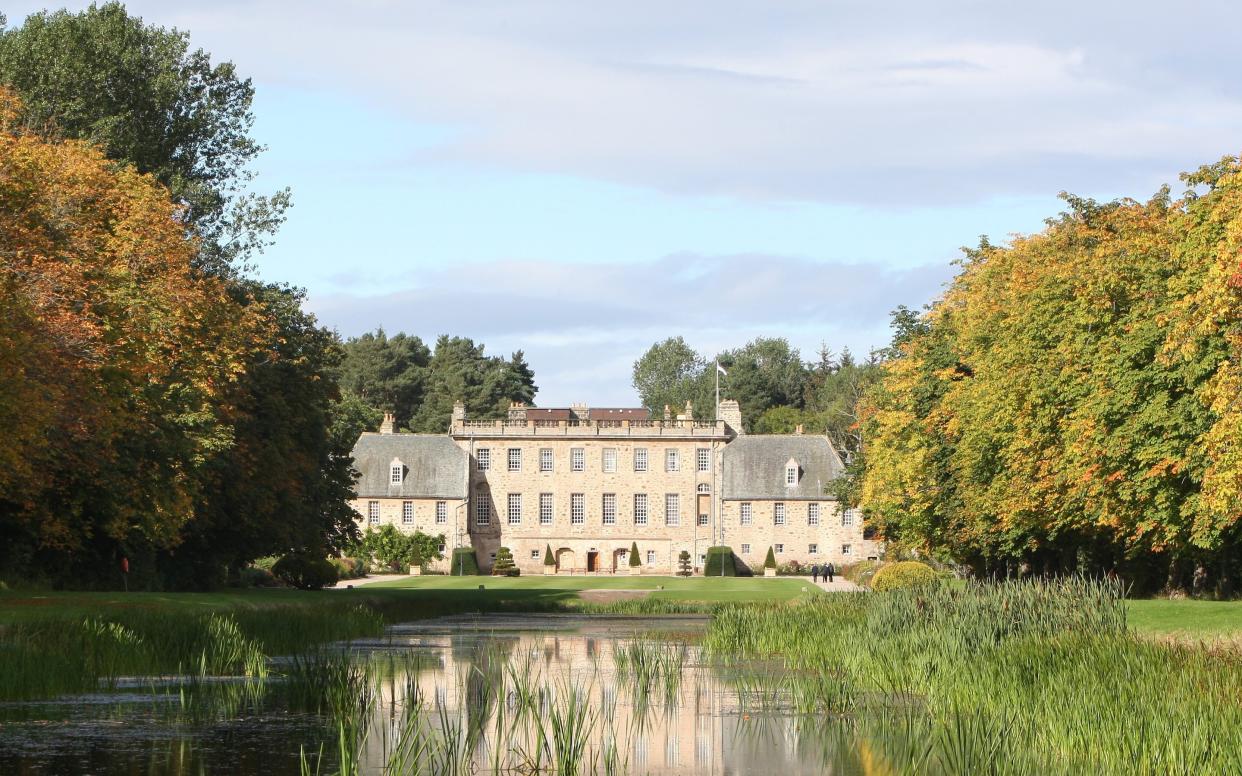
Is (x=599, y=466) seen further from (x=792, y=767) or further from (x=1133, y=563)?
(x=792, y=767)

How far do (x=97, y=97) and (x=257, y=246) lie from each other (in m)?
6.22

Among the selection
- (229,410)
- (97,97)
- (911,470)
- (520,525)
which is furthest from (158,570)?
(520,525)

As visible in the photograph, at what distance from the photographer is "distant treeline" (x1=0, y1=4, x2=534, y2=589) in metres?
27.9

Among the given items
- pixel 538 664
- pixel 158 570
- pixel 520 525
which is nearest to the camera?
pixel 538 664

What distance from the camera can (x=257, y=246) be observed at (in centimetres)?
4753

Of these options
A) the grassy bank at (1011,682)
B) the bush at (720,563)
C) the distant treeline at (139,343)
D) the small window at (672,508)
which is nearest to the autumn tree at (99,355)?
the distant treeline at (139,343)

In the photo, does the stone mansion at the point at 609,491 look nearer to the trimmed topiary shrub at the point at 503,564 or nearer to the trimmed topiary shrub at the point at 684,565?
the trimmed topiary shrub at the point at 684,565

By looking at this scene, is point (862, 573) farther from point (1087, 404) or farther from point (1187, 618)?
point (1187, 618)

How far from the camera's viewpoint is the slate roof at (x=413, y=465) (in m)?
88.9

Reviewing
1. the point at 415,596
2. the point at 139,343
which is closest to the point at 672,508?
the point at 415,596

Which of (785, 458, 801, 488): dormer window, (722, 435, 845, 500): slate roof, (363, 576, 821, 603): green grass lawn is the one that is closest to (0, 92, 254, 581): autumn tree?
(363, 576, 821, 603): green grass lawn

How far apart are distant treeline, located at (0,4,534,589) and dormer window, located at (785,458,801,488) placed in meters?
42.5

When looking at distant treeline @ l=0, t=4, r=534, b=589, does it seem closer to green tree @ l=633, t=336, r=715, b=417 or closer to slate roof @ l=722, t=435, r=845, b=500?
slate roof @ l=722, t=435, r=845, b=500

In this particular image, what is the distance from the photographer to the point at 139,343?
30.0 metres
